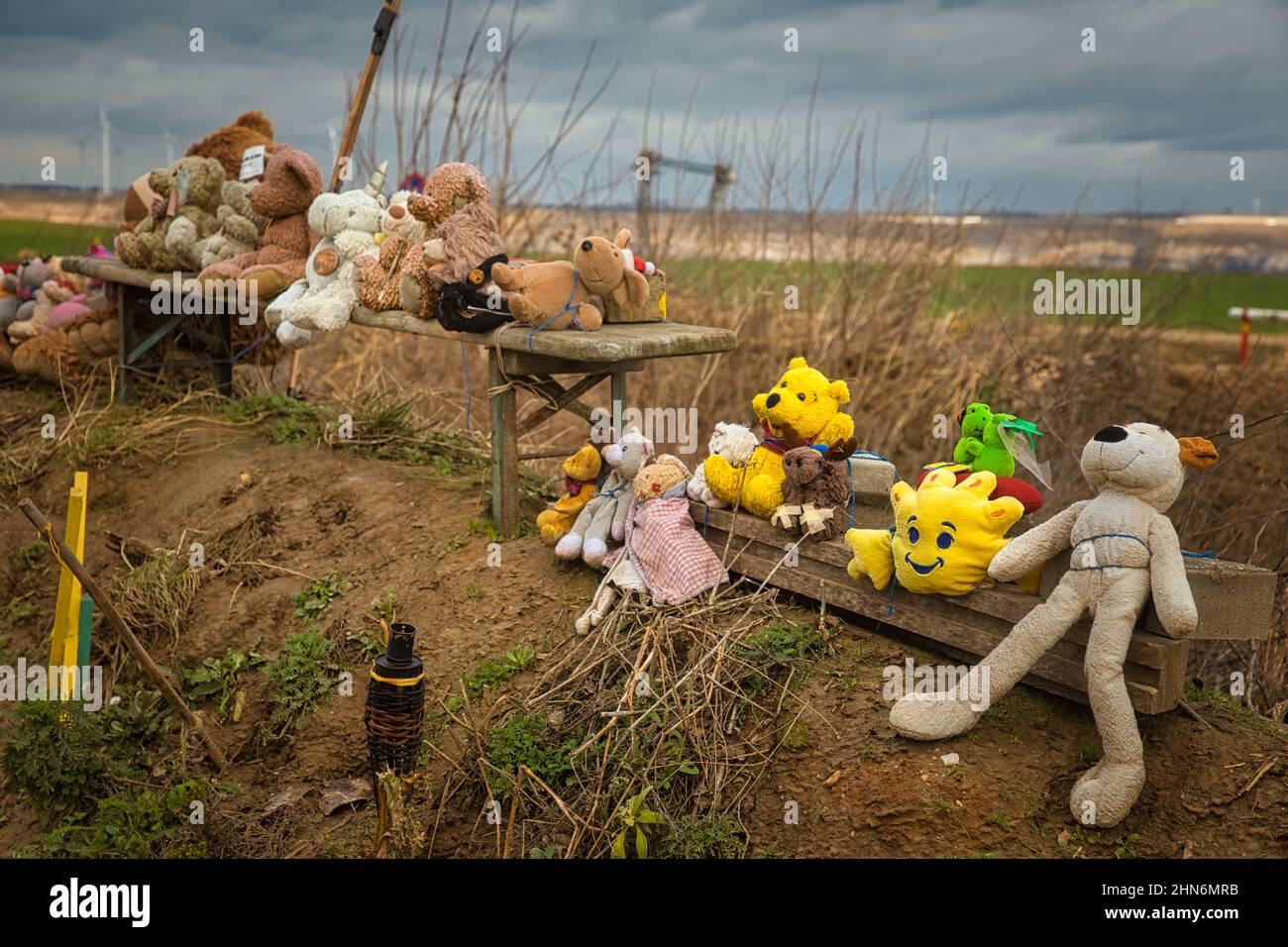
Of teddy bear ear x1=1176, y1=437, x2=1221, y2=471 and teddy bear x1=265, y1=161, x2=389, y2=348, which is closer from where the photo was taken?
teddy bear ear x1=1176, y1=437, x2=1221, y2=471

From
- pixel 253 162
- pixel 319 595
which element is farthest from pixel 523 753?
pixel 253 162

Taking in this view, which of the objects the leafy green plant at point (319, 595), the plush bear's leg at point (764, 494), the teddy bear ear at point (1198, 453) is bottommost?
the leafy green plant at point (319, 595)

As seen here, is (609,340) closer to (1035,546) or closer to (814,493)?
(814,493)

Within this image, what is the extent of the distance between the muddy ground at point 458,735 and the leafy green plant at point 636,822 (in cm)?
33

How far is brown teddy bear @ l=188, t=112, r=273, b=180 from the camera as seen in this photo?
7.37 m

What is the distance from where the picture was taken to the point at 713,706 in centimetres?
390

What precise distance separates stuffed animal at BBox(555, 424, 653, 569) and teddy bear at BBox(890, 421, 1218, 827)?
1829mm

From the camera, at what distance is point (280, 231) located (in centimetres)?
661

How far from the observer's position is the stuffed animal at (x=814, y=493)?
4238 mm

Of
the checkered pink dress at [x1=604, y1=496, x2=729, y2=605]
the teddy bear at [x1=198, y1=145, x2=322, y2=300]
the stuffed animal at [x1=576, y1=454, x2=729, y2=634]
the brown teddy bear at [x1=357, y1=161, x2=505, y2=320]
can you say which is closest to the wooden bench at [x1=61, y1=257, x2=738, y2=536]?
the brown teddy bear at [x1=357, y1=161, x2=505, y2=320]

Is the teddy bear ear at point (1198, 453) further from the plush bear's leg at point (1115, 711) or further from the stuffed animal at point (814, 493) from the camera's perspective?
the stuffed animal at point (814, 493)

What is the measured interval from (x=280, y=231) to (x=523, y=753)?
3.94m

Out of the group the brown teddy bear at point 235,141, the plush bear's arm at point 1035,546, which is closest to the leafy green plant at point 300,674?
the plush bear's arm at point 1035,546

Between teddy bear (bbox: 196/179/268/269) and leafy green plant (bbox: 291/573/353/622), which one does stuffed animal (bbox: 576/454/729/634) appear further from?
teddy bear (bbox: 196/179/268/269)
